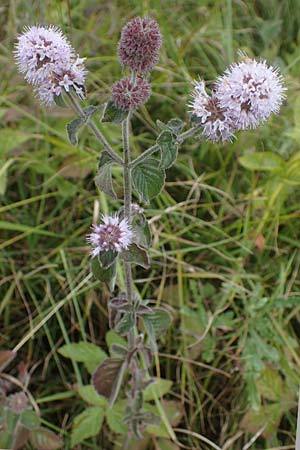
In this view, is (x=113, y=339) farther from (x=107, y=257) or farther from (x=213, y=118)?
(x=213, y=118)

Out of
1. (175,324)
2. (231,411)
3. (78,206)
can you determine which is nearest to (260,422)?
(231,411)

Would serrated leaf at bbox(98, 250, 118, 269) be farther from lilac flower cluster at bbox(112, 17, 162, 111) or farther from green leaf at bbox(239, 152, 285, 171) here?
green leaf at bbox(239, 152, 285, 171)

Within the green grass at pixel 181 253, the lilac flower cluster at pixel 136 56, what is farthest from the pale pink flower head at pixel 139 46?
the green grass at pixel 181 253

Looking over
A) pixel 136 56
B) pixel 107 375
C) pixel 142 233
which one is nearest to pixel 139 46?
pixel 136 56

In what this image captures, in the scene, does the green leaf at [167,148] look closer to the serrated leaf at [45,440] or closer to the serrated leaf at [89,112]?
the serrated leaf at [89,112]

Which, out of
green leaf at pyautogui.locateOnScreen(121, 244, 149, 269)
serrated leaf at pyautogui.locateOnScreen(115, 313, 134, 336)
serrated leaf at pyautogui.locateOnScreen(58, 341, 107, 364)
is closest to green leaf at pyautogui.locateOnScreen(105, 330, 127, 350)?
serrated leaf at pyautogui.locateOnScreen(58, 341, 107, 364)

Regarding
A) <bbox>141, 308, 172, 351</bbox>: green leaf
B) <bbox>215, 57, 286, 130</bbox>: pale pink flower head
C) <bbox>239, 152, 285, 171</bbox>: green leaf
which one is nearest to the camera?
<bbox>215, 57, 286, 130</bbox>: pale pink flower head

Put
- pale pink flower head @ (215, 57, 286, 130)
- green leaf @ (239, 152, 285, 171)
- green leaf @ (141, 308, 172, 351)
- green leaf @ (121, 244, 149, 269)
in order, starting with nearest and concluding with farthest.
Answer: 1. pale pink flower head @ (215, 57, 286, 130)
2. green leaf @ (121, 244, 149, 269)
3. green leaf @ (141, 308, 172, 351)
4. green leaf @ (239, 152, 285, 171)
